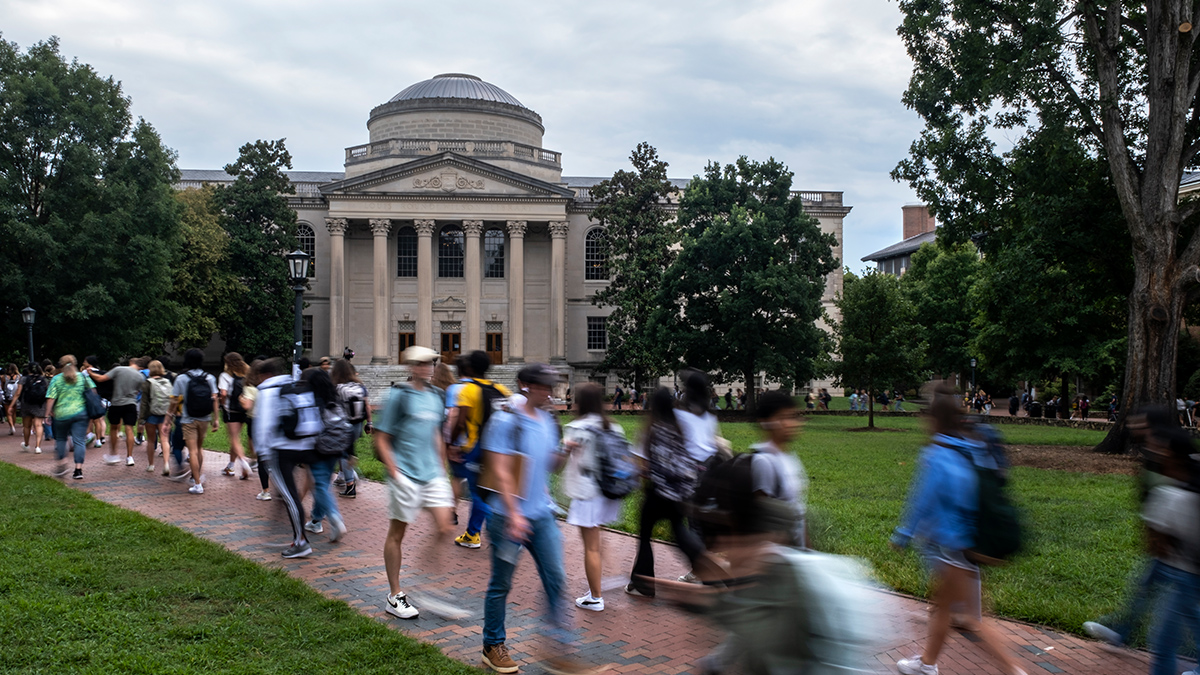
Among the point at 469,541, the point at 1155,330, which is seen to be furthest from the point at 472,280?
the point at 469,541

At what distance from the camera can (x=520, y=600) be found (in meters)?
7.55

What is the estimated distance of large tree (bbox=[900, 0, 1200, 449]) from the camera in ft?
68.6

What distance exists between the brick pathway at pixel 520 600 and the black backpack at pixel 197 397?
4.17 feet

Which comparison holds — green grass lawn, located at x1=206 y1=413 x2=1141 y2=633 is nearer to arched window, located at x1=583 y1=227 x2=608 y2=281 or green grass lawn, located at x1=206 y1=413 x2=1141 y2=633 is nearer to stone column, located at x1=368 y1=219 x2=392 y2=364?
stone column, located at x1=368 y1=219 x2=392 y2=364

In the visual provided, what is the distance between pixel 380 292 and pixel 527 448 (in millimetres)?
47035

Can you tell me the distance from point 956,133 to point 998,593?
18.6 m

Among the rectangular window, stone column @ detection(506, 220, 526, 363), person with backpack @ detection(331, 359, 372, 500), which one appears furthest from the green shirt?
the rectangular window

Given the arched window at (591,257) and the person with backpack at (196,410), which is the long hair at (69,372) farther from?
the arched window at (591,257)

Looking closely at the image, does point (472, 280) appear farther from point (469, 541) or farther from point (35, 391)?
point (469, 541)

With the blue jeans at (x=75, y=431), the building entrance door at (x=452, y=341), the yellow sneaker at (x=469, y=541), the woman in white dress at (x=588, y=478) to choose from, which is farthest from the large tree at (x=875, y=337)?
the woman in white dress at (x=588, y=478)

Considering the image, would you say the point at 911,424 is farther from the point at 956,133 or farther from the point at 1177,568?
the point at 1177,568

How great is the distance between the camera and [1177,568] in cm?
507

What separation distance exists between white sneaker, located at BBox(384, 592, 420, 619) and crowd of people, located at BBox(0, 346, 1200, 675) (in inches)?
0.5

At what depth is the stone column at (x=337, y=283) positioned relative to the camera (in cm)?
5134
